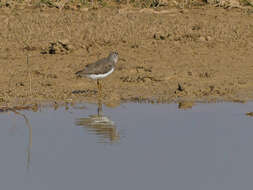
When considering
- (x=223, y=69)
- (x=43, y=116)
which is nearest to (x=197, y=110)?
(x=43, y=116)

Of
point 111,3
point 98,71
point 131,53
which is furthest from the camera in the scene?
point 111,3

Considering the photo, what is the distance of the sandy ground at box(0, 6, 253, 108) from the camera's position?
11648 mm

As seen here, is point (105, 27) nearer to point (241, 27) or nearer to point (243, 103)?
point (241, 27)

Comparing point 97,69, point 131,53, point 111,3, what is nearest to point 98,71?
point 97,69

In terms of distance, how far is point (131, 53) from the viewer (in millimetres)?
14188

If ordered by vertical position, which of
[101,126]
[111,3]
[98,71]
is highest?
[111,3]

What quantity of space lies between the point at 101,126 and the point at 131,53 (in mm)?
4827

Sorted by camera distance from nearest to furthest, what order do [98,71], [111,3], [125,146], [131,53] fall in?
[125,146]
[98,71]
[131,53]
[111,3]

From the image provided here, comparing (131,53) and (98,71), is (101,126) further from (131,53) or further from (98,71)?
(131,53)

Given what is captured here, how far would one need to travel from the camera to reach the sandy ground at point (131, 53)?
11.6 meters

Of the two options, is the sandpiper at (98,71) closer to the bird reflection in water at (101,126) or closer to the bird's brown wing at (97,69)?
the bird's brown wing at (97,69)

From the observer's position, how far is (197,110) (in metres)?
10.5

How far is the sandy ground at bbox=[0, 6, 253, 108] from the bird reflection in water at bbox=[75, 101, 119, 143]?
1059 mm

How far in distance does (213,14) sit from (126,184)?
31.5ft
